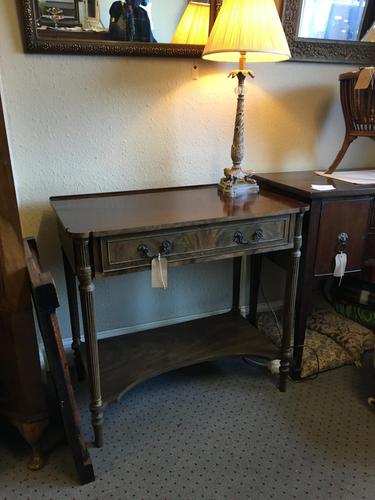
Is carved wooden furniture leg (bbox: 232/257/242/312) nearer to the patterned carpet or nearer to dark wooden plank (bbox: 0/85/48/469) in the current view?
the patterned carpet

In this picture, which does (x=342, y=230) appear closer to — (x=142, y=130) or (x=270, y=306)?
(x=270, y=306)

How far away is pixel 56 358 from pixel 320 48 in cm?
173

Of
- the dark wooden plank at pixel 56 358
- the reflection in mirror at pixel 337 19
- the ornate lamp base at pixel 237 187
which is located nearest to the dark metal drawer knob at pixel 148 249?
the dark wooden plank at pixel 56 358

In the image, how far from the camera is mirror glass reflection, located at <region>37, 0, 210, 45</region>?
144 centimetres

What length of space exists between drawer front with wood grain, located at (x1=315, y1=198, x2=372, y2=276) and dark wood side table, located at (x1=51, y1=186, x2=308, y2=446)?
14cm

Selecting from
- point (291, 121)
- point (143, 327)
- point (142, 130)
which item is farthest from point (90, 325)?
point (291, 121)

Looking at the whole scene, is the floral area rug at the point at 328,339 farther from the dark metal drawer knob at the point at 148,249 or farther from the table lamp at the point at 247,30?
the table lamp at the point at 247,30

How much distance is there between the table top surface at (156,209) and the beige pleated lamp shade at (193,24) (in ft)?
2.00

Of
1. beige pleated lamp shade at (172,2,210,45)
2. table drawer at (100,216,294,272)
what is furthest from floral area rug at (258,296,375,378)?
beige pleated lamp shade at (172,2,210,45)

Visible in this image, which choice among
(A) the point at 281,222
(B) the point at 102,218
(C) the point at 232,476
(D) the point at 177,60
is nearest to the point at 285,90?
(D) the point at 177,60

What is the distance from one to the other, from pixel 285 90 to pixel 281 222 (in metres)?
0.78

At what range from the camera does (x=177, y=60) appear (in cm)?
165

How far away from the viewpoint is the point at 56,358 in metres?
1.16

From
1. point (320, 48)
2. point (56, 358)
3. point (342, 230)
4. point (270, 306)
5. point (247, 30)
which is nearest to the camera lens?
point (56, 358)
